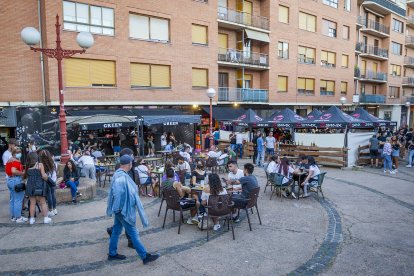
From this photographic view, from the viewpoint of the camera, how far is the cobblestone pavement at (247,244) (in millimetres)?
5211

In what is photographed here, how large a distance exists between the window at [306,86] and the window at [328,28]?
5.21 m

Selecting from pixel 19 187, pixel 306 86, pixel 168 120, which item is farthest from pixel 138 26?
pixel 306 86

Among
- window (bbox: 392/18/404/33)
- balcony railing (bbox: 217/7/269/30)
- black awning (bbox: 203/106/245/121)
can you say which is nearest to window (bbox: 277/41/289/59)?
balcony railing (bbox: 217/7/269/30)

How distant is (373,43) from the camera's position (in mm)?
39312

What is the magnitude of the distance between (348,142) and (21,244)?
46.8 feet

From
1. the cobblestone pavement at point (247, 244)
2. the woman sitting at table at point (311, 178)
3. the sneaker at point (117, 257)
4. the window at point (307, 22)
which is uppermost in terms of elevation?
the window at point (307, 22)

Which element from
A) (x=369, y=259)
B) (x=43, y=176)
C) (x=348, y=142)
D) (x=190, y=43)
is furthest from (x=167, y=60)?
(x=369, y=259)

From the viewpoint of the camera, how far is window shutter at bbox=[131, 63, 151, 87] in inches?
754

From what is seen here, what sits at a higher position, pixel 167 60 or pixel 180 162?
pixel 167 60

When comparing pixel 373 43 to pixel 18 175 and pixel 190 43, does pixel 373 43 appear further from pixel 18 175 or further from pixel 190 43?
pixel 18 175

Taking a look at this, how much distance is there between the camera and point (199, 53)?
71.7 ft

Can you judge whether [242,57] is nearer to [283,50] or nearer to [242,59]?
[242,59]

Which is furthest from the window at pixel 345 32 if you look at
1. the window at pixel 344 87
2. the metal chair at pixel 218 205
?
the metal chair at pixel 218 205

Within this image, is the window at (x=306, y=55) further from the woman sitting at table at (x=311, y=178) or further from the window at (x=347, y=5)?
the woman sitting at table at (x=311, y=178)
